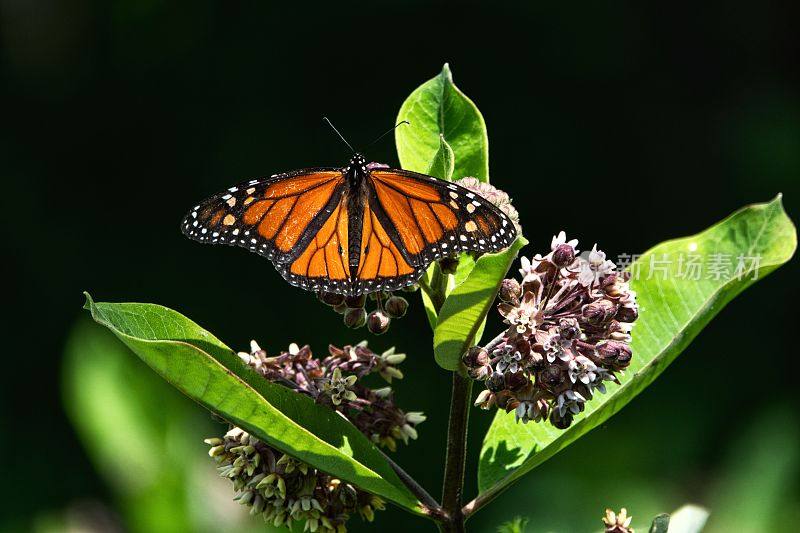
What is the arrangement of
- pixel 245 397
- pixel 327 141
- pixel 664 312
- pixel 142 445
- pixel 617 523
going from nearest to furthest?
pixel 245 397
pixel 617 523
pixel 664 312
pixel 142 445
pixel 327 141

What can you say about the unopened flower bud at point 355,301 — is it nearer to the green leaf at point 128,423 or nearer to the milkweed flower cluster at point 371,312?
the milkweed flower cluster at point 371,312

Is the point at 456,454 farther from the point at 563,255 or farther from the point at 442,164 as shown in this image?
the point at 442,164

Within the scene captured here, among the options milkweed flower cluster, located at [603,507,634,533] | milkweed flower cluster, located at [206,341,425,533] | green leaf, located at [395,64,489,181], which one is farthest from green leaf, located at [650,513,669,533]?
green leaf, located at [395,64,489,181]

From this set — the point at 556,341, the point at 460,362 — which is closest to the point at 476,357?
the point at 460,362

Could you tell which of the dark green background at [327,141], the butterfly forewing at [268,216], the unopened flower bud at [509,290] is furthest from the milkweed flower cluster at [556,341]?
the dark green background at [327,141]

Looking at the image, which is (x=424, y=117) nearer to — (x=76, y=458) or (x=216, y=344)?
(x=216, y=344)

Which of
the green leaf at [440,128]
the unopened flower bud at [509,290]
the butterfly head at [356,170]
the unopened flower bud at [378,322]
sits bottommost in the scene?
the unopened flower bud at [378,322]
